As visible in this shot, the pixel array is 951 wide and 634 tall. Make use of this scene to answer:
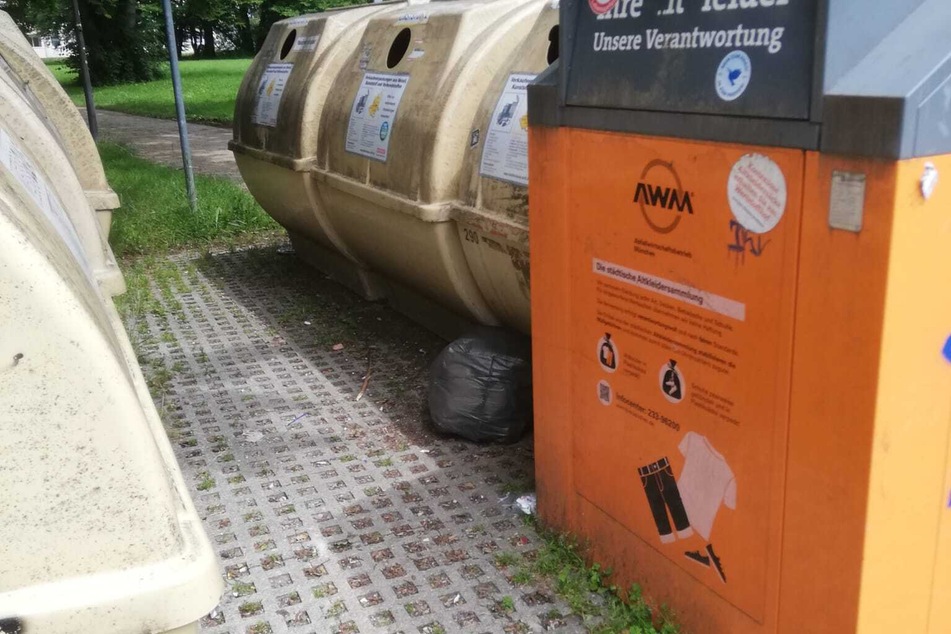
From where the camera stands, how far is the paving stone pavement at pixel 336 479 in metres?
2.93

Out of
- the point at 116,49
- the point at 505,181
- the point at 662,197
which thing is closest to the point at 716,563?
the point at 662,197

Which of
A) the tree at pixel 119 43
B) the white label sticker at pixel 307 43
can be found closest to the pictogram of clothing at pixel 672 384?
the white label sticker at pixel 307 43

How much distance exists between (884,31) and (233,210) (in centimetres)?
718

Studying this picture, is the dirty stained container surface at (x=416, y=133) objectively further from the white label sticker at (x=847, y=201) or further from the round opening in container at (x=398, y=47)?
the white label sticker at (x=847, y=201)

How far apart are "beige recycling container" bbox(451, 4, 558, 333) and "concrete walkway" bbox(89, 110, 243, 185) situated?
725cm

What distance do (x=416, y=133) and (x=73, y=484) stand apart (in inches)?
124

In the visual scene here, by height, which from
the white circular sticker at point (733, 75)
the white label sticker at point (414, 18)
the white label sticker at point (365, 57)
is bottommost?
the white circular sticker at point (733, 75)

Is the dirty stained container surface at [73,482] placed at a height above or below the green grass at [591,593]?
above

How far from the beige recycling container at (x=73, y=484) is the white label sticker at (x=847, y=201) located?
138cm

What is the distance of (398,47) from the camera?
16.3ft

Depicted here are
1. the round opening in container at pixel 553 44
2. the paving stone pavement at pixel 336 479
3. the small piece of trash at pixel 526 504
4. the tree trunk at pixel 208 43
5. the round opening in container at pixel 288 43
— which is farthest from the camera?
the tree trunk at pixel 208 43

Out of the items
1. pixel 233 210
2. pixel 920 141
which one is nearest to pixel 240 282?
pixel 233 210

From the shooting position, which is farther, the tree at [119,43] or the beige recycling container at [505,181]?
the tree at [119,43]

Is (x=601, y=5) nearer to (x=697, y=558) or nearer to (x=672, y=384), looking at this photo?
(x=672, y=384)
